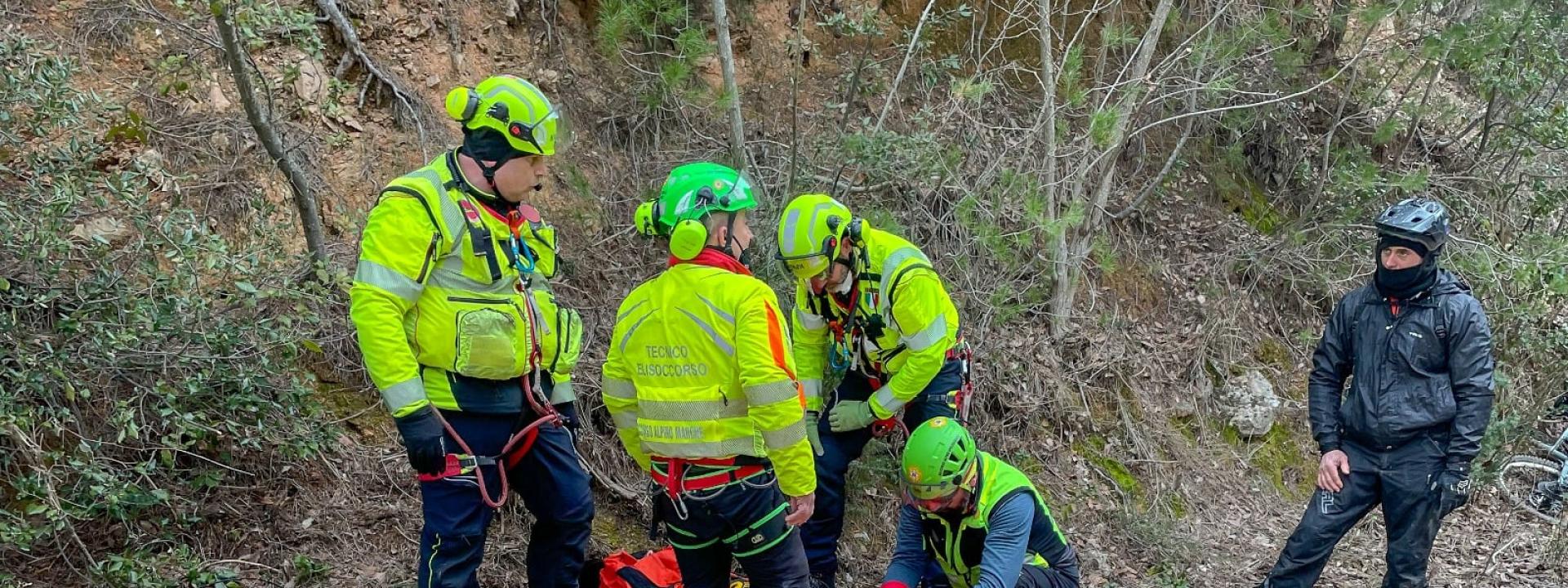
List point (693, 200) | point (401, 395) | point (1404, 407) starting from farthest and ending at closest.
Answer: point (1404, 407), point (693, 200), point (401, 395)

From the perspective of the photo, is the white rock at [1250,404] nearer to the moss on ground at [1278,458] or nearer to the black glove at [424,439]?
the moss on ground at [1278,458]


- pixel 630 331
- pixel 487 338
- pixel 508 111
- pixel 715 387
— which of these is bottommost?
pixel 715 387

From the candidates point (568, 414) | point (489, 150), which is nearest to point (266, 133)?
point (489, 150)

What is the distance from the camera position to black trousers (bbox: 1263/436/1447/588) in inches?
189

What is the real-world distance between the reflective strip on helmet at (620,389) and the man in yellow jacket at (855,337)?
0.96 metres

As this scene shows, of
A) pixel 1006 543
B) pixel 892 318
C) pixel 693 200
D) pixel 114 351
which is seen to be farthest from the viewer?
pixel 892 318

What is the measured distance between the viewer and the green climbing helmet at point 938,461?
4.00 meters

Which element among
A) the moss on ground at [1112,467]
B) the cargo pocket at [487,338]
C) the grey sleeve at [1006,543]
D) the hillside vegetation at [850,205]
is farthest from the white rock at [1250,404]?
the cargo pocket at [487,338]

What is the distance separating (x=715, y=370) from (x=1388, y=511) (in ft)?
10.4

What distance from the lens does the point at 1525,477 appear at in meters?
8.10

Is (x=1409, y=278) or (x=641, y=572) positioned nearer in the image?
(x=641, y=572)

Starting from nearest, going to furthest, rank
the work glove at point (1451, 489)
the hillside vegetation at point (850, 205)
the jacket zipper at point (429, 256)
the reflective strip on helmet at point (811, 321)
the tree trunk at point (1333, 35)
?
the jacket zipper at point (429, 256)
the hillside vegetation at point (850, 205)
the work glove at point (1451, 489)
the reflective strip on helmet at point (811, 321)
the tree trunk at point (1333, 35)

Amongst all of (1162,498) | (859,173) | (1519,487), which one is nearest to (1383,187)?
(1519,487)

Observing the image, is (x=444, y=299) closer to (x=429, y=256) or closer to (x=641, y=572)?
(x=429, y=256)
